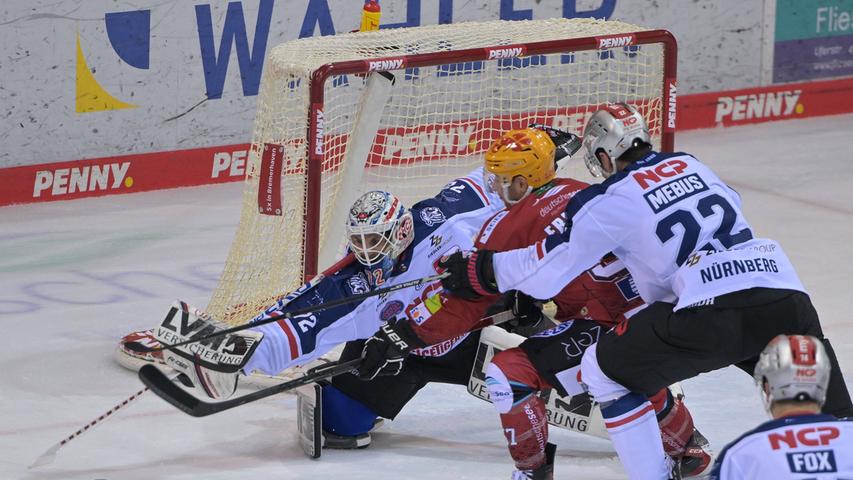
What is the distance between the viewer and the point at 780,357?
2559 millimetres

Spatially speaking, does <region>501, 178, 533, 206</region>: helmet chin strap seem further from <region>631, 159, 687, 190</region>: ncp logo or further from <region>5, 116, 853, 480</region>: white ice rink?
<region>5, 116, 853, 480</region>: white ice rink

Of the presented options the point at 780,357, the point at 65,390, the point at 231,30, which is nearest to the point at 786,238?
the point at 231,30

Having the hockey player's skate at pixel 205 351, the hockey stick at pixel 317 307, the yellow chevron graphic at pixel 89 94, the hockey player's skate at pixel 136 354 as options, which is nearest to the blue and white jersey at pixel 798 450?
the hockey stick at pixel 317 307

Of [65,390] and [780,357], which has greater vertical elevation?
[780,357]

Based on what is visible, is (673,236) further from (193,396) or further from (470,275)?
(193,396)

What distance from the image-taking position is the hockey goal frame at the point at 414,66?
15.4 feet

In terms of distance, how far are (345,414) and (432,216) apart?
0.60 metres

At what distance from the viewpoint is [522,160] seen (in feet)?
12.9

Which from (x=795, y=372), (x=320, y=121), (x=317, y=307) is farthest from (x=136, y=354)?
(x=795, y=372)

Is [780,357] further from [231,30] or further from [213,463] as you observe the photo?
[231,30]

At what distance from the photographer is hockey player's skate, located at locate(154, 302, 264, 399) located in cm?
396

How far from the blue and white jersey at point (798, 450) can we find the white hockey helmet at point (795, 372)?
42mm

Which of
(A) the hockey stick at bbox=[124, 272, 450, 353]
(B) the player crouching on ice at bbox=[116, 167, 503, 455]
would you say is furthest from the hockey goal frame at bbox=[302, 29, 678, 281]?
(A) the hockey stick at bbox=[124, 272, 450, 353]

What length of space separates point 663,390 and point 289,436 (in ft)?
3.72
